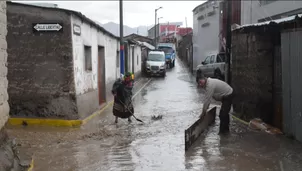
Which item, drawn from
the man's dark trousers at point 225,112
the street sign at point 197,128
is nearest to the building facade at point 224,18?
the street sign at point 197,128

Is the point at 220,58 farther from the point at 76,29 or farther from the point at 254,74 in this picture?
the point at 76,29

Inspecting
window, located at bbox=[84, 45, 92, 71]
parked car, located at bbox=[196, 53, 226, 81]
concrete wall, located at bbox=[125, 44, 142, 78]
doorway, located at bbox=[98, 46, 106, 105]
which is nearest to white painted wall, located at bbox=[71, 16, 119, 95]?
window, located at bbox=[84, 45, 92, 71]

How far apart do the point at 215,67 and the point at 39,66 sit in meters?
12.9

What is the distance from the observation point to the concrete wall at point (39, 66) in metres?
10.8

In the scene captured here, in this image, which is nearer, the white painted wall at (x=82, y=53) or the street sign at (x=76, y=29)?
the street sign at (x=76, y=29)

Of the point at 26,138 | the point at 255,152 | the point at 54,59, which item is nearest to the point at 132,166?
the point at 255,152

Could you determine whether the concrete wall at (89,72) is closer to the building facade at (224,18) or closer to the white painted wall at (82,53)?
the white painted wall at (82,53)

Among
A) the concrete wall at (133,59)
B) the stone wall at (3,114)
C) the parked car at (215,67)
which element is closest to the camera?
the stone wall at (3,114)

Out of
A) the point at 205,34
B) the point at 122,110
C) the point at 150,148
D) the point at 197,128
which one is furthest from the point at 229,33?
the point at 205,34

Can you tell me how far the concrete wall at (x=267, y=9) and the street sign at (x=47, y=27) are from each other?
401 inches

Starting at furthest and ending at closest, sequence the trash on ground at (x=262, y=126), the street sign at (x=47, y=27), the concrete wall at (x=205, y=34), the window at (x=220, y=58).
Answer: the concrete wall at (x=205, y=34) → the window at (x=220, y=58) → the street sign at (x=47, y=27) → the trash on ground at (x=262, y=126)

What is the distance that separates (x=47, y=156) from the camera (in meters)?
7.40

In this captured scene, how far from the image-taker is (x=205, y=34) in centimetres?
3553

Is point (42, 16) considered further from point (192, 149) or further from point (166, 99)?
point (166, 99)
